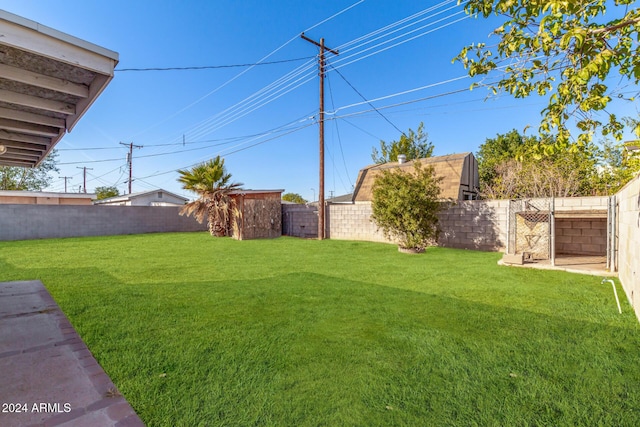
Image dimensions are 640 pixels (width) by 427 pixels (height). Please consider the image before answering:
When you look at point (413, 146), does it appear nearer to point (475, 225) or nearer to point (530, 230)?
point (475, 225)

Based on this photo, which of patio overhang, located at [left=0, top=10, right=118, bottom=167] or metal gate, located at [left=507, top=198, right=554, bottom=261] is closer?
patio overhang, located at [left=0, top=10, right=118, bottom=167]

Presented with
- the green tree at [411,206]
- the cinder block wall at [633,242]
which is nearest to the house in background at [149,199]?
the green tree at [411,206]

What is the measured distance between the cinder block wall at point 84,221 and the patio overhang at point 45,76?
35.2 feet

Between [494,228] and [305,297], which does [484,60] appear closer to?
[305,297]

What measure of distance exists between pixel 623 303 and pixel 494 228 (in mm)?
5173

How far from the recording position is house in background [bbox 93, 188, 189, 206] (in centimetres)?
2242

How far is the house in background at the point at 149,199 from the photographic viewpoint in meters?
22.4

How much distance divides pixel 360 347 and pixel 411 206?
6.86 meters

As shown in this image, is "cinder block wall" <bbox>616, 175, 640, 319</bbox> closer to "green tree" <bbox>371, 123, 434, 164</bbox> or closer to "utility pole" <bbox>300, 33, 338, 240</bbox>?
"utility pole" <bbox>300, 33, 338, 240</bbox>

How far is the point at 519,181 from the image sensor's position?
46.1 ft

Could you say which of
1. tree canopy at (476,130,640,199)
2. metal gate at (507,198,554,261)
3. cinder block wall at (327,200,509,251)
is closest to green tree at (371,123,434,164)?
tree canopy at (476,130,640,199)

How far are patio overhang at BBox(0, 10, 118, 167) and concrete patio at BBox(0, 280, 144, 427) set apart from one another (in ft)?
7.03

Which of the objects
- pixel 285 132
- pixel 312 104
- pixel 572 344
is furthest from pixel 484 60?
pixel 285 132

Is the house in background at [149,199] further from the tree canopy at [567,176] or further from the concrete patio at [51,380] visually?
the tree canopy at [567,176]
